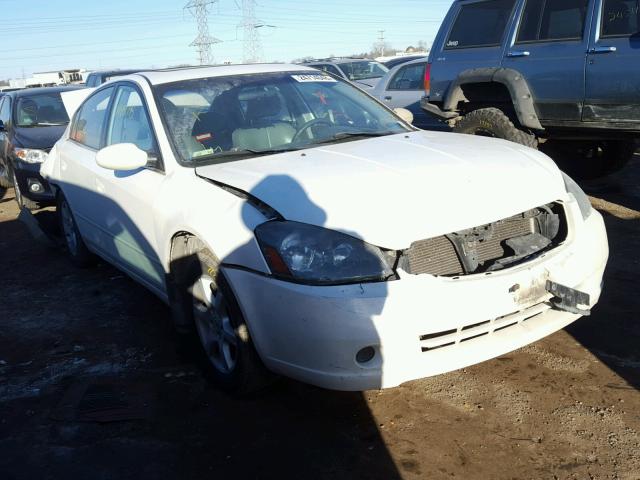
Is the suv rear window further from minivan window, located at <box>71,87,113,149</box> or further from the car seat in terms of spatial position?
minivan window, located at <box>71,87,113,149</box>

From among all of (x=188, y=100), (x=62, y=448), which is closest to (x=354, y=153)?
(x=188, y=100)

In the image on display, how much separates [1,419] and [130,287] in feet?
6.38

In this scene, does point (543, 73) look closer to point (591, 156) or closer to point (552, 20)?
point (552, 20)

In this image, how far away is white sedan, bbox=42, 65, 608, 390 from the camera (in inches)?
103

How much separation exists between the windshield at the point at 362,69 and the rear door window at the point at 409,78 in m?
4.81

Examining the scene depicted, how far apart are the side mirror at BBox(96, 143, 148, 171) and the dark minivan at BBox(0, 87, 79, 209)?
Answer: 4272 mm


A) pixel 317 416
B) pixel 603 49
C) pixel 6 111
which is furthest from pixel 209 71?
pixel 6 111

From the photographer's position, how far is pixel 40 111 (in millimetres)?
9383

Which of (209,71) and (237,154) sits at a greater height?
(209,71)

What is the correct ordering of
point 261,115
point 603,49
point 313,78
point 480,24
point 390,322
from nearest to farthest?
1. point 390,322
2. point 261,115
3. point 313,78
4. point 603,49
5. point 480,24

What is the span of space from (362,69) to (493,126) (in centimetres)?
981

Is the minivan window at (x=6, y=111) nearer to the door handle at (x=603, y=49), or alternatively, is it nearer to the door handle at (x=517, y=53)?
the door handle at (x=517, y=53)

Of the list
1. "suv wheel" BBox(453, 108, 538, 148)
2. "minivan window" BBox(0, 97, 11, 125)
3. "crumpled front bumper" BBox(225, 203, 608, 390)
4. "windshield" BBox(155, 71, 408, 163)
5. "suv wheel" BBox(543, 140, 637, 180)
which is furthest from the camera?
"minivan window" BBox(0, 97, 11, 125)

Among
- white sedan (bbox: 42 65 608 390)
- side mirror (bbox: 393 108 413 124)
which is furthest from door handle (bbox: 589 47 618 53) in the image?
white sedan (bbox: 42 65 608 390)
